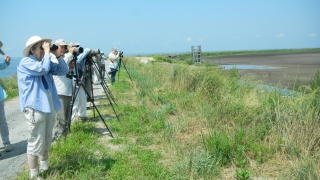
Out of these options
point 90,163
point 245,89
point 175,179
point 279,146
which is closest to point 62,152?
point 90,163

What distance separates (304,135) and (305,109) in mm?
475

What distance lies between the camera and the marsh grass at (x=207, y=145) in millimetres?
3412

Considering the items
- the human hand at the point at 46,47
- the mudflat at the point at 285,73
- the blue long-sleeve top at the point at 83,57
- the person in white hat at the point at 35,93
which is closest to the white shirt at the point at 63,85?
the blue long-sleeve top at the point at 83,57

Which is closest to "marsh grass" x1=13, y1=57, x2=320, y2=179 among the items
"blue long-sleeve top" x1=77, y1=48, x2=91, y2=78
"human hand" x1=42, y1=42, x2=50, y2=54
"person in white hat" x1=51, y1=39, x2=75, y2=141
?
"person in white hat" x1=51, y1=39, x2=75, y2=141

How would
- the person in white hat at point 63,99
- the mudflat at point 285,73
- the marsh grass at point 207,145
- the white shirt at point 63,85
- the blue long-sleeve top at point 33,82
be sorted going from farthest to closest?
the mudflat at point 285,73
the white shirt at point 63,85
the person in white hat at point 63,99
the marsh grass at point 207,145
the blue long-sleeve top at point 33,82

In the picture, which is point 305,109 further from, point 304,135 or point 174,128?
point 174,128

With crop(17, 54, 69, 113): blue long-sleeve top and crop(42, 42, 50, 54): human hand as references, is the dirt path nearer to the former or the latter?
crop(17, 54, 69, 113): blue long-sleeve top

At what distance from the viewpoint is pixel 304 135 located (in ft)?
12.7

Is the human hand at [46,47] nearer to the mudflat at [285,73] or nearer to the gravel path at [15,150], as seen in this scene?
the gravel path at [15,150]

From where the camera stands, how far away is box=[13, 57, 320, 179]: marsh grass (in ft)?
11.2

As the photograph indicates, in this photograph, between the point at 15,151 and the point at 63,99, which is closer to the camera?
the point at 15,151

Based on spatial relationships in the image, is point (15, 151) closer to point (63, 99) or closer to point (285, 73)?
point (63, 99)

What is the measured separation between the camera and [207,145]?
3.99 meters

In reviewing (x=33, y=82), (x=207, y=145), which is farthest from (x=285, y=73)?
(x=33, y=82)
